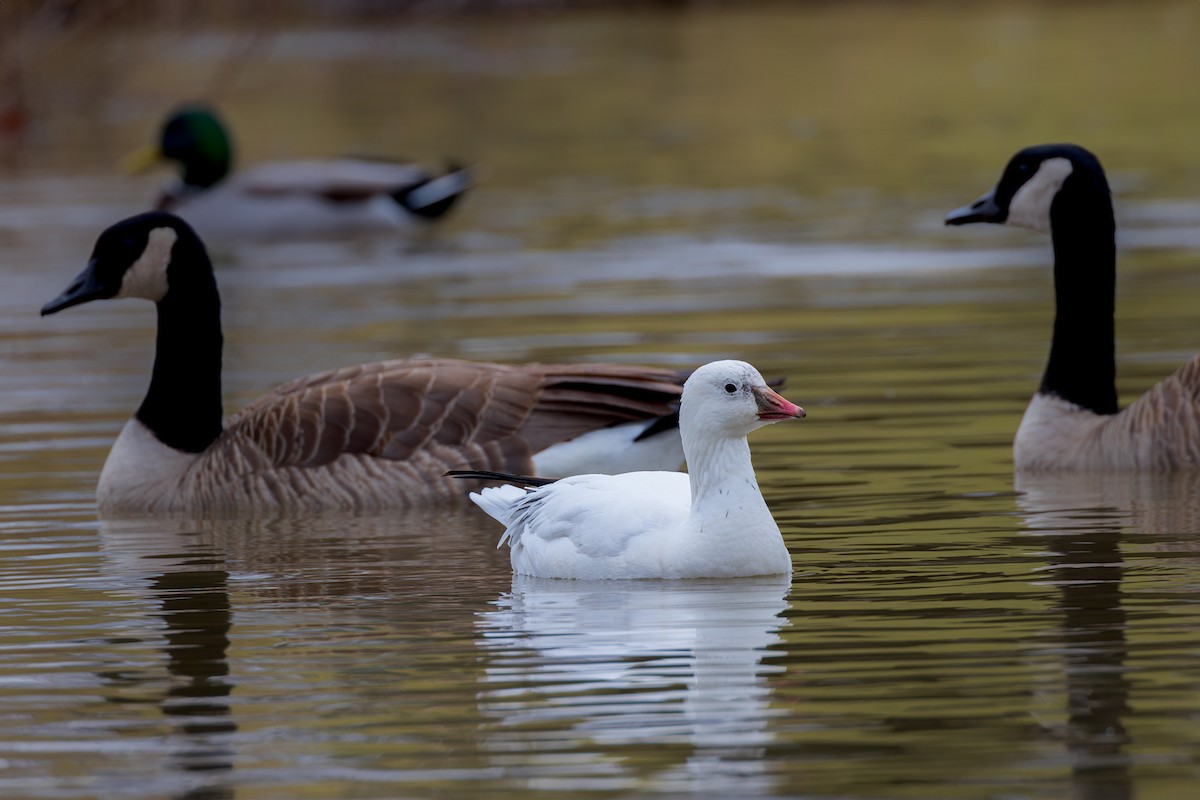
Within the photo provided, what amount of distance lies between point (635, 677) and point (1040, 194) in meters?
4.85

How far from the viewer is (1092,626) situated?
7.19 metres

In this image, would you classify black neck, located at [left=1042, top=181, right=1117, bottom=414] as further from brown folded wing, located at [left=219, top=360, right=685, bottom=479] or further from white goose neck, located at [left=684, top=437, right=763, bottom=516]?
white goose neck, located at [left=684, top=437, right=763, bottom=516]

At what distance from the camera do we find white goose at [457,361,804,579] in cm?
796

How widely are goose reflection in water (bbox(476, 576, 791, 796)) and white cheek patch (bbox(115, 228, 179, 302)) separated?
3441 mm

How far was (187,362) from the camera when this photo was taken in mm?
10977

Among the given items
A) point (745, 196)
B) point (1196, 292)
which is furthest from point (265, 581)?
point (745, 196)

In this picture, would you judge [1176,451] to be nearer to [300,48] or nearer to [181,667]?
[181,667]

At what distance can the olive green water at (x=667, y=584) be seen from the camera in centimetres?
604

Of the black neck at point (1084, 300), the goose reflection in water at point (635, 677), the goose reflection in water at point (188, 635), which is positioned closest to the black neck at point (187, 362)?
the goose reflection in water at point (188, 635)

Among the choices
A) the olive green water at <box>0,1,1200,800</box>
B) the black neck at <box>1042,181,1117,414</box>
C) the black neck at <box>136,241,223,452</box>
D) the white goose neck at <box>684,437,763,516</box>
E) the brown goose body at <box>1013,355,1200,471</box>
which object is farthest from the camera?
the black neck at <box>136,241,223,452</box>

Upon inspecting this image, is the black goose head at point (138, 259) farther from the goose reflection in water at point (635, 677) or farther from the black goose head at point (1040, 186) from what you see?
the black goose head at point (1040, 186)

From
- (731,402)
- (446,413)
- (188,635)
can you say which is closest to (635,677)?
(731,402)

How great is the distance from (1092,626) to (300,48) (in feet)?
152

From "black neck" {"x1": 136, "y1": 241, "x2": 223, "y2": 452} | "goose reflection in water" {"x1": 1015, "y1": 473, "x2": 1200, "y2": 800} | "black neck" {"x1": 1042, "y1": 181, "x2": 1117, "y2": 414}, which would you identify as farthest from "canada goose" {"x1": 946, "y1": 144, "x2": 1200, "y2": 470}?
"black neck" {"x1": 136, "y1": 241, "x2": 223, "y2": 452}
